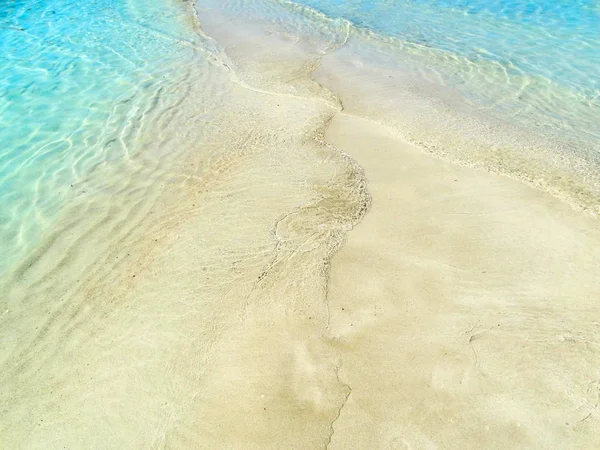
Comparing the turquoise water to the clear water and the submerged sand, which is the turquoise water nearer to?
the submerged sand

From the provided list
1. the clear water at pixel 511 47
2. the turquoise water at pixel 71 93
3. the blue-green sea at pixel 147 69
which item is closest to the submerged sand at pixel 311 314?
the turquoise water at pixel 71 93

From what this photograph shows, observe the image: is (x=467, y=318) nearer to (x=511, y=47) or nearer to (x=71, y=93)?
(x=511, y=47)

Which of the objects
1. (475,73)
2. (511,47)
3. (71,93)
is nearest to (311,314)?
(475,73)

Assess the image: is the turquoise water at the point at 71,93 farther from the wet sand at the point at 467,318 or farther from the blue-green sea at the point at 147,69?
the wet sand at the point at 467,318

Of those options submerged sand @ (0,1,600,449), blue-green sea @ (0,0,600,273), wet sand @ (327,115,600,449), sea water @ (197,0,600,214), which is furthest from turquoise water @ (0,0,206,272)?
wet sand @ (327,115,600,449)

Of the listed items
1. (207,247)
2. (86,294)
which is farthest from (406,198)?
(86,294)

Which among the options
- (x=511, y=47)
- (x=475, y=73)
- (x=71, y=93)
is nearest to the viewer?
(x=71, y=93)
